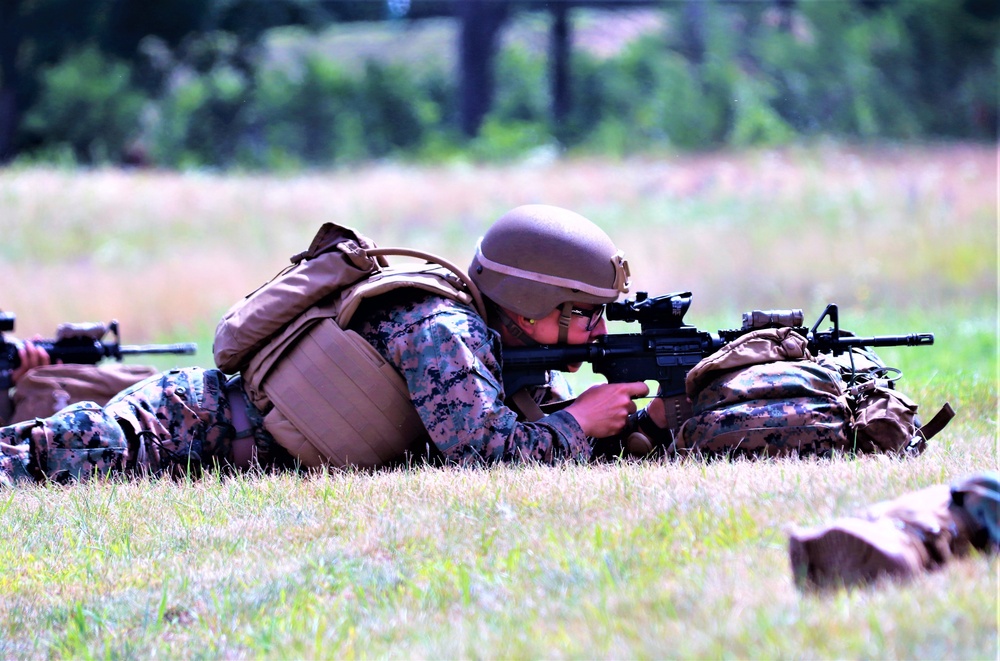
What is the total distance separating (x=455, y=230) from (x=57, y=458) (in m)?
16.9

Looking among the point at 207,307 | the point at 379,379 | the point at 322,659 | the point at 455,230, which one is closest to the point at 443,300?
the point at 379,379

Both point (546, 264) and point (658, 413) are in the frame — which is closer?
point (546, 264)

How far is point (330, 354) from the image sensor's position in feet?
19.4

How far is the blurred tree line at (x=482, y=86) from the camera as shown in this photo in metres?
32.3

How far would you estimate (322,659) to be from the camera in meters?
3.76

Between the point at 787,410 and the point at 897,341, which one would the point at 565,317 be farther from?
the point at 897,341

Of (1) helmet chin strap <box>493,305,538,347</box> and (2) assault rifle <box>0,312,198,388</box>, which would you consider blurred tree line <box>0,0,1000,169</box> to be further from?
(1) helmet chin strap <box>493,305,538,347</box>

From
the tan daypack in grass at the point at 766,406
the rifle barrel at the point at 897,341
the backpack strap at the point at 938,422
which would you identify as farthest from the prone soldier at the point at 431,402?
the backpack strap at the point at 938,422

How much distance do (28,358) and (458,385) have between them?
388 centimetres

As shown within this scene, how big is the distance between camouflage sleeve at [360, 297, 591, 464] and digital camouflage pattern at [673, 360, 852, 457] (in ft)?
2.39

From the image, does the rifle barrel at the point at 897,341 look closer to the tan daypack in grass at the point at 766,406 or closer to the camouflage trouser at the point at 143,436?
the tan daypack in grass at the point at 766,406

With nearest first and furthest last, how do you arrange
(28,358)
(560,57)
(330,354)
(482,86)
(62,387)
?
(330,354) < (62,387) < (28,358) < (482,86) < (560,57)

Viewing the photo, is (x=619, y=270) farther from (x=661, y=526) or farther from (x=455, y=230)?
(x=455, y=230)

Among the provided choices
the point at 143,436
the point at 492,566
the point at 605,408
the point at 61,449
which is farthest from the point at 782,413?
the point at 61,449
